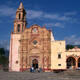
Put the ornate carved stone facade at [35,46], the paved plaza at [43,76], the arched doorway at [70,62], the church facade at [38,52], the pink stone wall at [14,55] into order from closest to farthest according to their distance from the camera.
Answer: the paved plaza at [43,76], the church facade at [38,52], the ornate carved stone facade at [35,46], the arched doorway at [70,62], the pink stone wall at [14,55]

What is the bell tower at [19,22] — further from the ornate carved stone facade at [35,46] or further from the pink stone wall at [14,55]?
the pink stone wall at [14,55]

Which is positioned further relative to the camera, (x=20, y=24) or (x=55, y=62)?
(x=20, y=24)

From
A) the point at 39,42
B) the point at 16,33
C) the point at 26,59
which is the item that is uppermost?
the point at 16,33

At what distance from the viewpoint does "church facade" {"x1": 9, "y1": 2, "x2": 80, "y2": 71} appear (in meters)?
46.8

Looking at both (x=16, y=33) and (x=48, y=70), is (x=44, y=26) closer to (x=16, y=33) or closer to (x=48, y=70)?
(x=16, y=33)

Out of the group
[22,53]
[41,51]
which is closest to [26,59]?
[22,53]

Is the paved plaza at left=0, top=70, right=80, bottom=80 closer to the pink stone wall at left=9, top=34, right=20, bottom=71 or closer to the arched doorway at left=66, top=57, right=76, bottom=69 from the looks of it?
the arched doorway at left=66, top=57, right=76, bottom=69

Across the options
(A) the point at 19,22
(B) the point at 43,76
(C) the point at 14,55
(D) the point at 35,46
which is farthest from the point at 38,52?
(B) the point at 43,76

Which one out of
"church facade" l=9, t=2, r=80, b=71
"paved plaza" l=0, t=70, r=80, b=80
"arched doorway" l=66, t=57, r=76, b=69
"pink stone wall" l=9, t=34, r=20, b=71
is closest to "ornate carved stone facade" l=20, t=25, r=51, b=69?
"church facade" l=9, t=2, r=80, b=71

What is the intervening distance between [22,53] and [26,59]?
2.22 meters

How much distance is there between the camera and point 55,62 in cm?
4688

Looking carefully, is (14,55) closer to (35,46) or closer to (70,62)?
(35,46)

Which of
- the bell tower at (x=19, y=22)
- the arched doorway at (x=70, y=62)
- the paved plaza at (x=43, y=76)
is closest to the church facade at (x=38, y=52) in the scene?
the arched doorway at (x=70, y=62)

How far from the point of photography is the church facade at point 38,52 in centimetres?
4678
